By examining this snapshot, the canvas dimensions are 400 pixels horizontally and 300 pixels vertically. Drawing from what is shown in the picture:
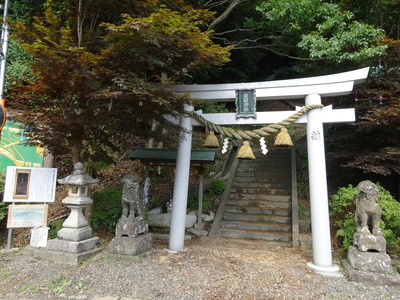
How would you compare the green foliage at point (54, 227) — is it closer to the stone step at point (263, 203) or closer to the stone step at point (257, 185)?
the stone step at point (263, 203)

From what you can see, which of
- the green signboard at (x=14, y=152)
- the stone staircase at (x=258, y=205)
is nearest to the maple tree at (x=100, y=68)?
the green signboard at (x=14, y=152)

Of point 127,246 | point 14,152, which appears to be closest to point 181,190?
point 127,246

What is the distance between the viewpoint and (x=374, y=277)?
4.03 m

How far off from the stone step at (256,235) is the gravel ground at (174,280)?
1421mm

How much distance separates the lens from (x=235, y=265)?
15.4 feet

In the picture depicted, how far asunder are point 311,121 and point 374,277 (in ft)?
9.59

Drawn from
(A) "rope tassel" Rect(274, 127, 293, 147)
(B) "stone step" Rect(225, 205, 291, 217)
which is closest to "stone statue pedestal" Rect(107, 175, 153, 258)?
(A) "rope tassel" Rect(274, 127, 293, 147)

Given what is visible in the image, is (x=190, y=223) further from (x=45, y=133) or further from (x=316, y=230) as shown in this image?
(x=45, y=133)

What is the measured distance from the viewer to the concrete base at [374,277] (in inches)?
156

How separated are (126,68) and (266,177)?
270 inches

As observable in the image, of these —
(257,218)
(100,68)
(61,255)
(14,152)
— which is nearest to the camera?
(100,68)

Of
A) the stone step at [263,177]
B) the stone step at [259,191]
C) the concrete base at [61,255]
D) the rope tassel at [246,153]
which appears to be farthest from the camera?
the stone step at [263,177]

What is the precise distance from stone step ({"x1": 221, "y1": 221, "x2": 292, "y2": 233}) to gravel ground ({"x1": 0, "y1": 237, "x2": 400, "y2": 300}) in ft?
5.81

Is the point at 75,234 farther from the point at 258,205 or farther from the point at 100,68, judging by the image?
the point at 258,205
